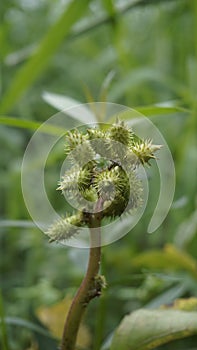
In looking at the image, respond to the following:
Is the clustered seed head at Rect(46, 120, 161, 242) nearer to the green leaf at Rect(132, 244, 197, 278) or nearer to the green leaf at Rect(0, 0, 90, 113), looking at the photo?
the green leaf at Rect(132, 244, 197, 278)

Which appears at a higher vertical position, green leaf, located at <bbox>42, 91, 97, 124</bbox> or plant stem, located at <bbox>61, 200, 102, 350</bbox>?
green leaf, located at <bbox>42, 91, 97, 124</bbox>

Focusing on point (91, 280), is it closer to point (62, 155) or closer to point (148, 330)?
point (148, 330)

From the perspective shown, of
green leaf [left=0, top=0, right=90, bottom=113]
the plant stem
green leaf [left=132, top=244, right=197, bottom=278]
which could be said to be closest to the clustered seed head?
the plant stem

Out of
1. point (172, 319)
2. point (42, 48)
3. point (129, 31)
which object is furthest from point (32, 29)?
point (172, 319)

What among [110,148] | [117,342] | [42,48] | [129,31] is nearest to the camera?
[110,148]

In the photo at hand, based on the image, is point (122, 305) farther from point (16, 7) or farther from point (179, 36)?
point (179, 36)

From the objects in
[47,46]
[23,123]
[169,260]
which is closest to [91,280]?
[23,123]
